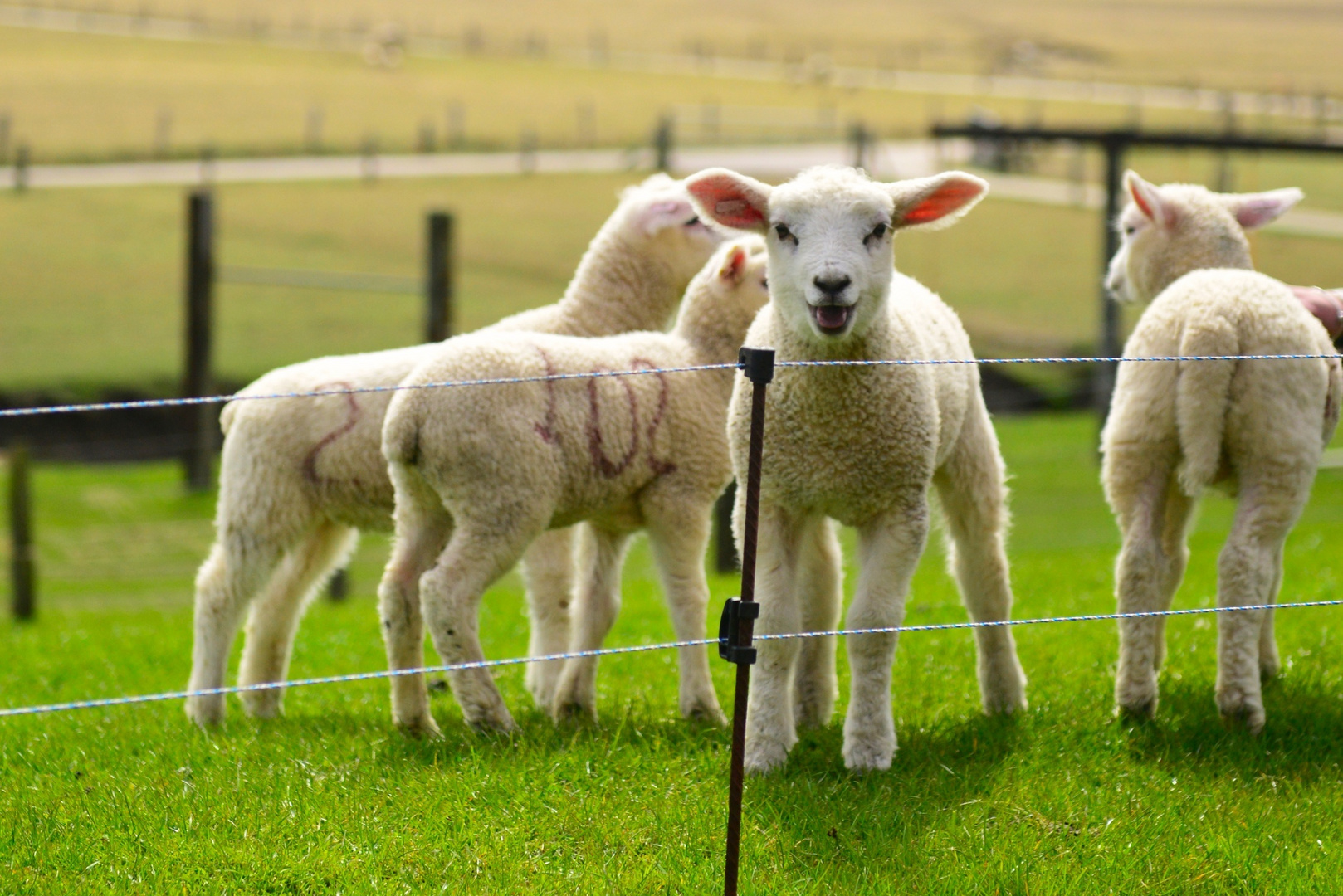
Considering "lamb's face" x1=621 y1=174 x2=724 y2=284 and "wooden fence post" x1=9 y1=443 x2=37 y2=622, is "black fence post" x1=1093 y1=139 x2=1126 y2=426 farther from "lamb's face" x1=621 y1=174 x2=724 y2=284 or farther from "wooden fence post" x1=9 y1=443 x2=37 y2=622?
"wooden fence post" x1=9 y1=443 x2=37 y2=622

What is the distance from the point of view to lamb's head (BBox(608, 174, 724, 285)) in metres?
5.94

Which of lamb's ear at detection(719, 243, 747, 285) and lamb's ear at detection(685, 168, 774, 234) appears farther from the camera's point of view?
lamb's ear at detection(719, 243, 747, 285)

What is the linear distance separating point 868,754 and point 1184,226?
2.60 m

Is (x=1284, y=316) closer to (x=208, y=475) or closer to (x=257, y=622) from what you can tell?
(x=257, y=622)

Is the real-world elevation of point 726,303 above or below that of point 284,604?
above

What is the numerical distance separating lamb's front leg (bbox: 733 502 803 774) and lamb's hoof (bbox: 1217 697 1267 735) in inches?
55.8

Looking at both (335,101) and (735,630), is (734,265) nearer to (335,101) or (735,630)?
(735,630)

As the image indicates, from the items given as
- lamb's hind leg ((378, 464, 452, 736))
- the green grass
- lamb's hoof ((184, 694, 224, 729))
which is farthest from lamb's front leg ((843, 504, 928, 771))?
lamb's hoof ((184, 694, 224, 729))

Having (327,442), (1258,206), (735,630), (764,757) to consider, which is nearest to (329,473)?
(327,442)

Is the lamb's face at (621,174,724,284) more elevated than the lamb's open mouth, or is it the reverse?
the lamb's face at (621,174,724,284)

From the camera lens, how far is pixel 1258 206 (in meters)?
5.63

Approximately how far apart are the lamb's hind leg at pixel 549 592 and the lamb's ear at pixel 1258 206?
2.97m

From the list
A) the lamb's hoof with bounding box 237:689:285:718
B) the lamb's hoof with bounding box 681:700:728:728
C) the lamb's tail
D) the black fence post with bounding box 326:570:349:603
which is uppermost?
the lamb's tail

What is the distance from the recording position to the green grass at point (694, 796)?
3670 mm
